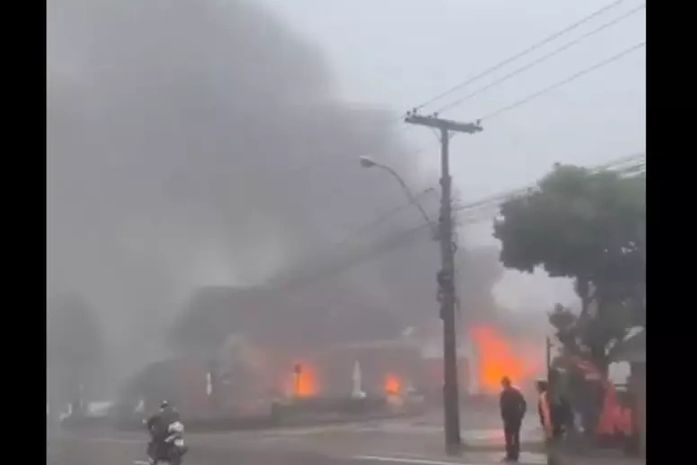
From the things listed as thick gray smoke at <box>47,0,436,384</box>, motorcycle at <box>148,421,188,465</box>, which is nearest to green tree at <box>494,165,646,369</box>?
thick gray smoke at <box>47,0,436,384</box>

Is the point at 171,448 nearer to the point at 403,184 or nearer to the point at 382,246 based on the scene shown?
the point at 382,246

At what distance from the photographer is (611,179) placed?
5.63 feet

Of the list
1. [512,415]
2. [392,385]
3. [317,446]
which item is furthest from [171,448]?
[512,415]

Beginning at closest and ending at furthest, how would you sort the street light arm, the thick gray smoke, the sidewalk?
the sidewalk
the street light arm
the thick gray smoke

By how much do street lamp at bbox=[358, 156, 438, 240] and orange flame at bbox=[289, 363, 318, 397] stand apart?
405 millimetres

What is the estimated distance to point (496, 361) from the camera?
1753mm

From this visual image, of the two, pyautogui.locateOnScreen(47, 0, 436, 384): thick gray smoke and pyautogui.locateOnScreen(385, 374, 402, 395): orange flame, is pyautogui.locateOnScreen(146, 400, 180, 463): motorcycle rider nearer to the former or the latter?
pyautogui.locateOnScreen(47, 0, 436, 384): thick gray smoke

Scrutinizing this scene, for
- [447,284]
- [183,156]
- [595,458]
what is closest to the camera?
[595,458]

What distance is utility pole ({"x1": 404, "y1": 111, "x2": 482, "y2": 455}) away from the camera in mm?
1758

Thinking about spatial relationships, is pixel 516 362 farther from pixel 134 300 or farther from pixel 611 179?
pixel 134 300

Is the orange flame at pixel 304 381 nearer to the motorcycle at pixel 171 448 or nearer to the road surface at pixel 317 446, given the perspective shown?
the road surface at pixel 317 446

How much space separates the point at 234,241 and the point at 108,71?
0.52m

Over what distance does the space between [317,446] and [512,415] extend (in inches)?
17.4
